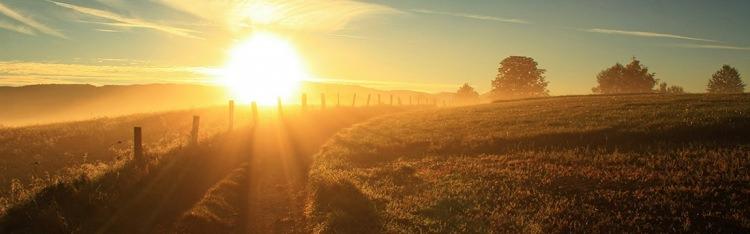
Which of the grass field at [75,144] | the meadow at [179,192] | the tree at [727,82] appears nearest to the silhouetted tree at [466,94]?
the tree at [727,82]

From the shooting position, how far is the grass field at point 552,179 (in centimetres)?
1220

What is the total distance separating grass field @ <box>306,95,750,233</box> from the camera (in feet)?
40.0

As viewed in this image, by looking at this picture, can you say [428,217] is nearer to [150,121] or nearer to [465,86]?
[150,121]

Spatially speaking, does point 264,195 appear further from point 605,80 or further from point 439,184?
point 605,80

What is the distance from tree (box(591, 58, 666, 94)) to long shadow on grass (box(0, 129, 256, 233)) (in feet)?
339

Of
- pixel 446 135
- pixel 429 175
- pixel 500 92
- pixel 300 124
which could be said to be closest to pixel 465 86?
pixel 500 92

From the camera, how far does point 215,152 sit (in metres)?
24.9

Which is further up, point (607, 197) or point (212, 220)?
point (607, 197)

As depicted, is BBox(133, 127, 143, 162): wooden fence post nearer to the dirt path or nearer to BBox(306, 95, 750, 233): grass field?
the dirt path

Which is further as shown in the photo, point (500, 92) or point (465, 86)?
point (465, 86)

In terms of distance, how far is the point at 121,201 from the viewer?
49.7 feet

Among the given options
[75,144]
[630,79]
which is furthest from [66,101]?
[630,79]

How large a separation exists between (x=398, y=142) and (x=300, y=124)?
14708 mm

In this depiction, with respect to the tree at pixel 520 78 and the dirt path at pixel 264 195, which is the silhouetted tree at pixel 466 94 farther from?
the dirt path at pixel 264 195
